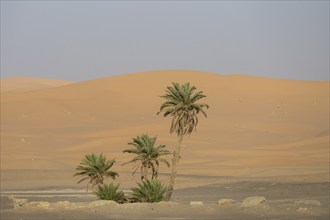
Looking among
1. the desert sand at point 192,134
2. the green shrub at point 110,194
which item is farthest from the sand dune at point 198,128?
the green shrub at point 110,194

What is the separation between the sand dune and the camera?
94312 millimetres

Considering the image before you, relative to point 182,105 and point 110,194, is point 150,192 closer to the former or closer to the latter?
point 110,194

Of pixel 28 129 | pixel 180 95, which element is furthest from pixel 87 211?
pixel 28 129

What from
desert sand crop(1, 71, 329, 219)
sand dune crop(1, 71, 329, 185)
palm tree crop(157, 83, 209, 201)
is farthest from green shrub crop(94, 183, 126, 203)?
sand dune crop(1, 71, 329, 185)

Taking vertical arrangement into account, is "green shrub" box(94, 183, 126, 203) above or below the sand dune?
below

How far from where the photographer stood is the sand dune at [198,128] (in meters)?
94.3

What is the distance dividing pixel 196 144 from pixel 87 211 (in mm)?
75449

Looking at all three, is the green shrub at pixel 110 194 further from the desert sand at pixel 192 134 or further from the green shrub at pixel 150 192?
the desert sand at pixel 192 134

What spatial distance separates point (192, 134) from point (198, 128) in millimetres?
3124

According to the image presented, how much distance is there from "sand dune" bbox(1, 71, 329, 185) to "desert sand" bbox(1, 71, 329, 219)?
156mm

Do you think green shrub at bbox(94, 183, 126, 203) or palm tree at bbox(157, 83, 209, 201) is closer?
green shrub at bbox(94, 183, 126, 203)

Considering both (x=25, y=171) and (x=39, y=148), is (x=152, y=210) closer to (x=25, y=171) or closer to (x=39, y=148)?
(x=25, y=171)

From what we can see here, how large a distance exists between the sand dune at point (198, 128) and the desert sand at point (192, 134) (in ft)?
0.51

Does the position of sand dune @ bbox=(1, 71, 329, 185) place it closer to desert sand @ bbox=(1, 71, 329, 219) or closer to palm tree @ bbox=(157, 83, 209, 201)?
desert sand @ bbox=(1, 71, 329, 219)
